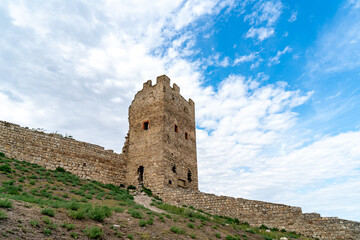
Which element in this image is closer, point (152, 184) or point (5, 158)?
point (5, 158)

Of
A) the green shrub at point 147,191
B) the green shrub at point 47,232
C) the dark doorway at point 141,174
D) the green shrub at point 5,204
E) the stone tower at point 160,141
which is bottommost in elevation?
the green shrub at point 47,232

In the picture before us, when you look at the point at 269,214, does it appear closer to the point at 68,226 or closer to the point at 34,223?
the point at 68,226

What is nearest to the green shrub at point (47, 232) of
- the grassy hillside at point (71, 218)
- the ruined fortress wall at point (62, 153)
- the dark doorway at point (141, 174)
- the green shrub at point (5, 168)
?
the grassy hillside at point (71, 218)

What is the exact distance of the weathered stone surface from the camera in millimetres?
15383

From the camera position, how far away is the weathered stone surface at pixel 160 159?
1538cm

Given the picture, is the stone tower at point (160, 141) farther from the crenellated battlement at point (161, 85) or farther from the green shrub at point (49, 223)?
the green shrub at point (49, 223)

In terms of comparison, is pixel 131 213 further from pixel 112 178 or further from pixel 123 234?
pixel 112 178

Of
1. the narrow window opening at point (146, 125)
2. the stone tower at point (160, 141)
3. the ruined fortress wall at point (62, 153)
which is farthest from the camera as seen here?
the narrow window opening at point (146, 125)

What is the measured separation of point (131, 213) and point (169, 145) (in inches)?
429

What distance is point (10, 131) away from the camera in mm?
17359

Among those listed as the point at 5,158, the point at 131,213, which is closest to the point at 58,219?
the point at 131,213

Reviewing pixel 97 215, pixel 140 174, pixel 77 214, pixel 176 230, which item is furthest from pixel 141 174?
Result: pixel 77 214

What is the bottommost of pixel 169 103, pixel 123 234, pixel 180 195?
pixel 123 234

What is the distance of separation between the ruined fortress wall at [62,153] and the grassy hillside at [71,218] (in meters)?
1.11
